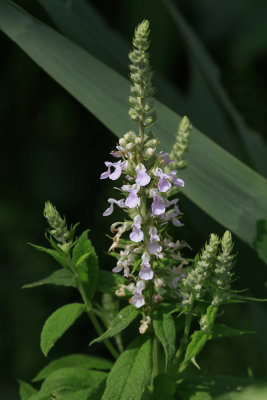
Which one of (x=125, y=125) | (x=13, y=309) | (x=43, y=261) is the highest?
(x=125, y=125)

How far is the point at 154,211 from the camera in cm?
79

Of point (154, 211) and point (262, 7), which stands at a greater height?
point (262, 7)

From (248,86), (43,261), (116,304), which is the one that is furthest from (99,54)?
(248,86)

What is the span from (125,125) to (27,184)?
1588 mm

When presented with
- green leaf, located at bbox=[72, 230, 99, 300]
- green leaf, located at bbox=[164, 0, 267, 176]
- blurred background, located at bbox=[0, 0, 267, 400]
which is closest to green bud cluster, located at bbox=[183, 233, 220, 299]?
green leaf, located at bbox=[72, 230, 99, 300]

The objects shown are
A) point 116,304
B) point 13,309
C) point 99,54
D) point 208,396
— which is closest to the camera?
point 208,396

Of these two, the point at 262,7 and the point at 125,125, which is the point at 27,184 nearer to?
the point at 125,125

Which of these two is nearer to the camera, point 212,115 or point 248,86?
point 212,115

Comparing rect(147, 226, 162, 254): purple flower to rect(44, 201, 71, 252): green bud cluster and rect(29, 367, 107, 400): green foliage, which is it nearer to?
rect(44, 201, 71, 252): green bud cluster

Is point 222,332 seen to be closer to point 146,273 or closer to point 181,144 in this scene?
point 146,273

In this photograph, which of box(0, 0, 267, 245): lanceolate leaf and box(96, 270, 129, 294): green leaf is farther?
box(0, 0, 267, 245): lanceolate leaf

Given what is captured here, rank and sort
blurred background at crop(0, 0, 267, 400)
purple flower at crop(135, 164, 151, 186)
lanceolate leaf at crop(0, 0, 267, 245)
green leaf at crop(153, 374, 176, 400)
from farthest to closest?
1. blurred background at crop(0, 0, 267, 400)
2. lanceolate leaf at crop(0, 0, 267, 245)
3. green leaf at crop(153, 374, 176, 400)
4. purple flower at crop(135, 164, 151, 186)

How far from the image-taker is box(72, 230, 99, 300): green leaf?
939 mm

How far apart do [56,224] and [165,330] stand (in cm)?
25
